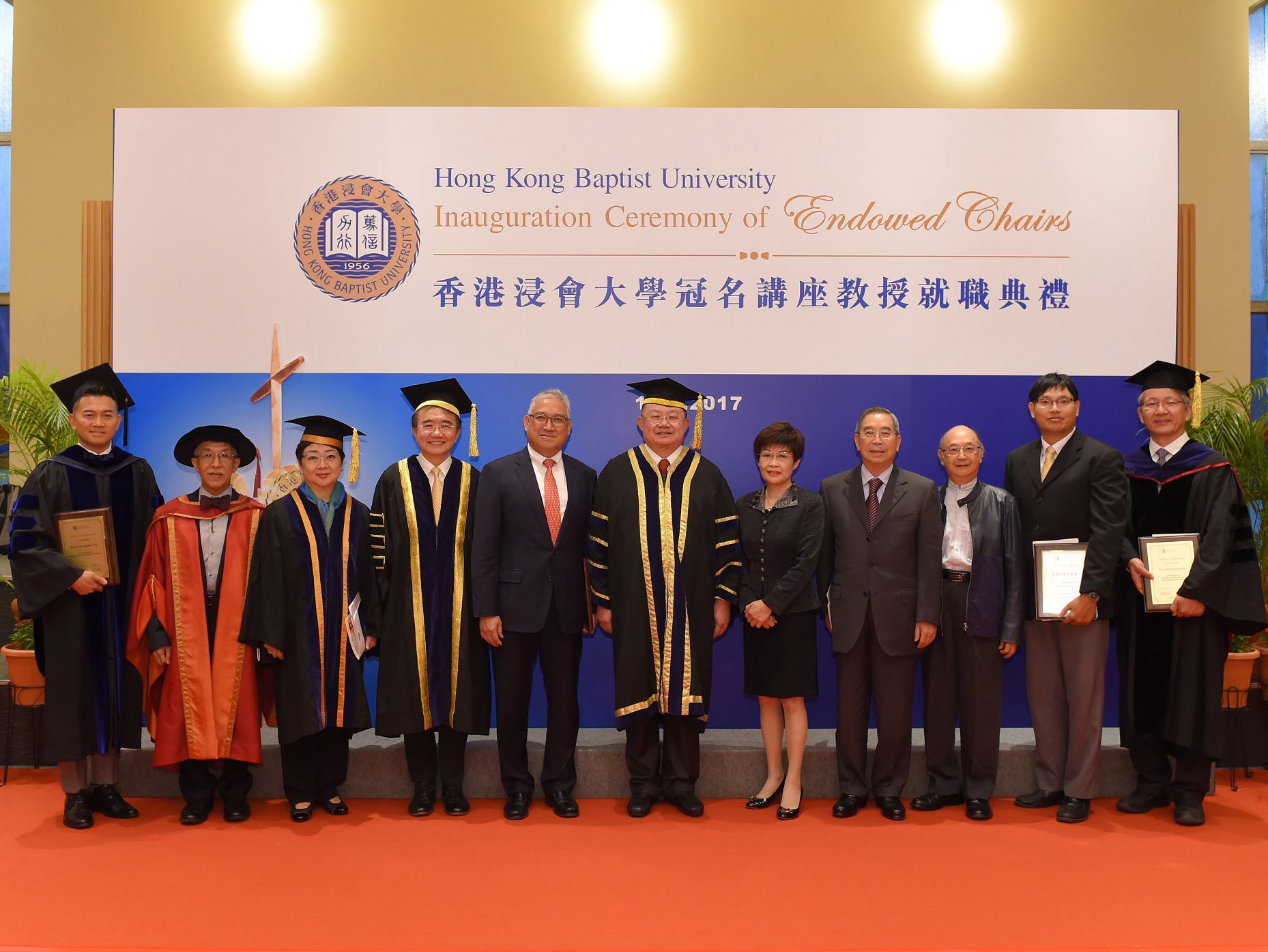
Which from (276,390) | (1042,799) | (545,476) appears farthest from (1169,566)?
(276,390)

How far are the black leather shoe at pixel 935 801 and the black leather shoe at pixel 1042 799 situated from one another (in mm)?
244

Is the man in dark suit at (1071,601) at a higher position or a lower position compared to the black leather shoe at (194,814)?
higher

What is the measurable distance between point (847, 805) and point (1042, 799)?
815 mm

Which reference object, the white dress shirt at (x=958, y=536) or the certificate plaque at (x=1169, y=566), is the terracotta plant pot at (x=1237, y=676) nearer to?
the certificate plaque at (x=1169, y=566)

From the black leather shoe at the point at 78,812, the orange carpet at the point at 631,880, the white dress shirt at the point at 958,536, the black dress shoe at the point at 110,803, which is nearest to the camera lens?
the orange carpet at the point at 631,880

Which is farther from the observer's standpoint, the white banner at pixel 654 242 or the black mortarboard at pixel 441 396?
the white banner at pixel 654 242

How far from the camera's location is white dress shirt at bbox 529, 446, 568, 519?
3979mm

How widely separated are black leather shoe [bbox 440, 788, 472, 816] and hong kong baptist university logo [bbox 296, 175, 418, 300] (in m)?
2.23

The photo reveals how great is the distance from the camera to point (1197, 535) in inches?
153

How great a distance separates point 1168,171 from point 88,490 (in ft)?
16.2

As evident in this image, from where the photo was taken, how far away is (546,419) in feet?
12.9

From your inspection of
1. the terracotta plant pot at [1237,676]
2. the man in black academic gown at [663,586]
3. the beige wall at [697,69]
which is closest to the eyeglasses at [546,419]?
the man in black academic gown at [663,586]

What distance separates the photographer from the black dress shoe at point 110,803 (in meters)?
3.87

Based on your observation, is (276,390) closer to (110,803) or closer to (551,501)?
(551,501)
